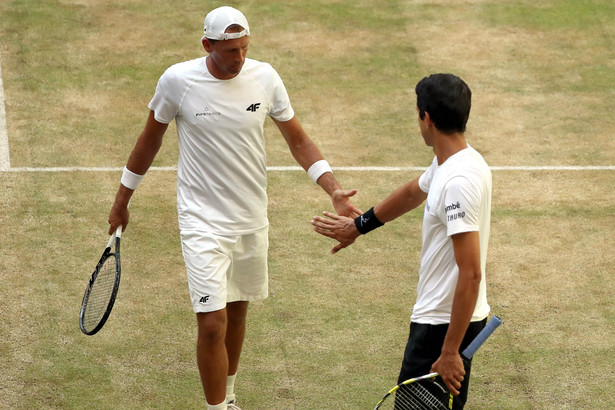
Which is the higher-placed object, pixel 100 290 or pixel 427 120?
pixel 427 120

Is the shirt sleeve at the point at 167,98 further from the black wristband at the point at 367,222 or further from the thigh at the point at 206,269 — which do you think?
the black wristband at the point at 367,222

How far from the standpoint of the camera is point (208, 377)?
6.05m

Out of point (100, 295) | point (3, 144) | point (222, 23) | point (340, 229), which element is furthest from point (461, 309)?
point (3, 144)

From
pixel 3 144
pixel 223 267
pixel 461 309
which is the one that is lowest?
pixel 3 144

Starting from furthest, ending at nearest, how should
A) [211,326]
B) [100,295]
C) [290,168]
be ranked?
[290,168] < [100,295] < [211,326]

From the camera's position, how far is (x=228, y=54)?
5.90 meters

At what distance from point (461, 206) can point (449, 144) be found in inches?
14.8

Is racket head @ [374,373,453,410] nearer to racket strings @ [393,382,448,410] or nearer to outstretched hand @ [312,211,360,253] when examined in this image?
racket strings @ [393,382,448,410]

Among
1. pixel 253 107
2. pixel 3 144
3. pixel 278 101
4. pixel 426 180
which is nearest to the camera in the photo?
pixel 426 180

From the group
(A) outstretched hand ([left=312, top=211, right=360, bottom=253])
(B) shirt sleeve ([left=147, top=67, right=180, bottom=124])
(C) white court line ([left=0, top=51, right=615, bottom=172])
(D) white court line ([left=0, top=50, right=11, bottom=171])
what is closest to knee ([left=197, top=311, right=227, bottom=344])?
(A) outstretched hand ([left=312, top=211, right=360, bottom=253])

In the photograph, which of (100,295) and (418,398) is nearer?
(418,398)

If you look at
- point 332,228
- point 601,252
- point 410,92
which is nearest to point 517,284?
point 601,252

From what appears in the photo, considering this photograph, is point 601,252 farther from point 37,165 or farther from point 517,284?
point 37,165

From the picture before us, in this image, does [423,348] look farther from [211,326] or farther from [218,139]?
[218,139]
